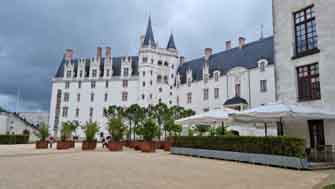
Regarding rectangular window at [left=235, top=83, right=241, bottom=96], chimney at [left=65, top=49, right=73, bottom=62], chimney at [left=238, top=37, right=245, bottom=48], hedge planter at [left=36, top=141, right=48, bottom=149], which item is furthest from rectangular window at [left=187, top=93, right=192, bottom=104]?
chimney at [left=65, top=49, right=73, bottom=62]

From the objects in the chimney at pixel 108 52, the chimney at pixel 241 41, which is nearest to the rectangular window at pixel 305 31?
the chimney at pixel 241 41

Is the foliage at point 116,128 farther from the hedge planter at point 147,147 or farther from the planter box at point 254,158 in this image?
the planter box at point 254,158

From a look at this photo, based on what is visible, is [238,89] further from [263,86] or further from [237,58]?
[237,58]

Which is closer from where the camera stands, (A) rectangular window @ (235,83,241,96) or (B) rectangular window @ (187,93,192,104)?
(A) rectangular window @ (235,83,241,96)

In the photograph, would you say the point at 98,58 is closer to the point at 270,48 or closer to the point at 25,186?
the point at 270,48

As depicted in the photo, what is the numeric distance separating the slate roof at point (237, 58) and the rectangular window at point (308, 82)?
14.8 meters

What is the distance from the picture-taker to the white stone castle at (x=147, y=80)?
3453 cm

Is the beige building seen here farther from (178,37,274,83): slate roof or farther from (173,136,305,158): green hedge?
(178,37,274,83): slate roof

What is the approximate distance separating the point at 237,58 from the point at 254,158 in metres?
25.2

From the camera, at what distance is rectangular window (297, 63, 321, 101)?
13195mm

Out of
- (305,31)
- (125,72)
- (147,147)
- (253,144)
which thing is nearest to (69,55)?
(125,72)

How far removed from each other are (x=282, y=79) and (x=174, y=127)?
10.3 m

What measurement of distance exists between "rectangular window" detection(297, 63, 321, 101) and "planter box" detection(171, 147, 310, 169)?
484 cm

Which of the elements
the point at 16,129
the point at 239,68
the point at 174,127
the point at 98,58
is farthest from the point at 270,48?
the point at 16,129
